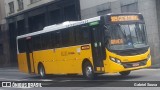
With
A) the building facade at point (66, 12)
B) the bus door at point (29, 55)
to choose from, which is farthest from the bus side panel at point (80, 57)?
the building facade at point (66, 12)

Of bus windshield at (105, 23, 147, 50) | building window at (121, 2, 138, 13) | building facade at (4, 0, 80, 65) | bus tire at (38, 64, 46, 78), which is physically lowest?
bus tire at (38, 64, 46, 78)

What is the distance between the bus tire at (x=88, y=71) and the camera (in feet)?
60.2

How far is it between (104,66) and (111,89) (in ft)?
9.73

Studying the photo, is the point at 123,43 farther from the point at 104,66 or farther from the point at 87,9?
the point at 87,9

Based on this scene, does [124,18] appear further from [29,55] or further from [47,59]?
[29,55]

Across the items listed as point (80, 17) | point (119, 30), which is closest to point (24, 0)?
point (80, 17)

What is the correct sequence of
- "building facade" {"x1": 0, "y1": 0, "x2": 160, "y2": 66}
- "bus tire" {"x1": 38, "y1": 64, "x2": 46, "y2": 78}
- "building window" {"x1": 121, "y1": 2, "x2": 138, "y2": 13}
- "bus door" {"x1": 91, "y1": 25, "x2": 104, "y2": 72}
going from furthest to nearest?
"building window" {"x1": 121, "y1": 2, "x2": 138, "y2": 13}
"building facade" {"x1": 0, "y1": 0, "x2": 160, "y2": 66}
"bus tire" {"x1": 38, "y1": 64, "x2": 46, "y2": 78}
"bus door" {"x1": 91, "y1": 25, "x2": 104, "y2": 72}

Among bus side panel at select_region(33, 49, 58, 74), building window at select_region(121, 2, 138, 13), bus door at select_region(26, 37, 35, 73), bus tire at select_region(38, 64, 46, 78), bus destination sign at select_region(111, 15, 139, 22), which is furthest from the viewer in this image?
building window at select_region(121, 2, 138, 13)

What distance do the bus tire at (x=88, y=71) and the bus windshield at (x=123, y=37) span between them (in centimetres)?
196

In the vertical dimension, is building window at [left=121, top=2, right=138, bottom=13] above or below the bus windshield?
above

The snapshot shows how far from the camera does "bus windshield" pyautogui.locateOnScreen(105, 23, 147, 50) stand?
55.6 ft

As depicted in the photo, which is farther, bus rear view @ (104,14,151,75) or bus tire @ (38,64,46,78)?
bus tire @ (38,64,46,78)

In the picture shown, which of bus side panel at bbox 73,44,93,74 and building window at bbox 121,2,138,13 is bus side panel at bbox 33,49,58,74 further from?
building window at bbox 121,2,138,13

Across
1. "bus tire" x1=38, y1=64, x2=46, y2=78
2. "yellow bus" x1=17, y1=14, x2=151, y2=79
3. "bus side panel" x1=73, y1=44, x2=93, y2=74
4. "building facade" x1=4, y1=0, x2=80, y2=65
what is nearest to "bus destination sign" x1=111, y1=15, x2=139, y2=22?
"yellow bus" x1=17, y1=14, x2=151, y2=79
